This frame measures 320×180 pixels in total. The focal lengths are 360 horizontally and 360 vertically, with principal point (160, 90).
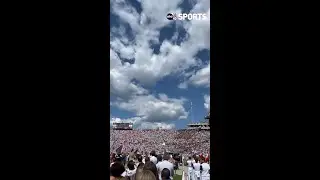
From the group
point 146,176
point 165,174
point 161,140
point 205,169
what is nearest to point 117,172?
point 146,176

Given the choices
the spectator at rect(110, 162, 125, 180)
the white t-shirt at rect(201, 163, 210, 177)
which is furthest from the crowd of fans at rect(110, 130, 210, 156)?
the spectator at rect(110, 162, 125, 180)

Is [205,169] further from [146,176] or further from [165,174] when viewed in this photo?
[146,176]

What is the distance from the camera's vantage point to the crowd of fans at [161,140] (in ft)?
86.1

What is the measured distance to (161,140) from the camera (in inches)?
1118

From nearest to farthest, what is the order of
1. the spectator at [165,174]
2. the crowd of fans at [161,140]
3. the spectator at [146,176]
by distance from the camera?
1. the spectator at [146,176]
2. the spectator at [165,174]
3. the crowd of fans at [161,140]

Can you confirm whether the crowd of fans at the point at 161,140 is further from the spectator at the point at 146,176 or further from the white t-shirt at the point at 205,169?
the spectator at the point at 146,176


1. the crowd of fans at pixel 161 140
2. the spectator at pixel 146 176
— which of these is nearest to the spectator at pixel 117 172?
the spectator at pixel 146 176

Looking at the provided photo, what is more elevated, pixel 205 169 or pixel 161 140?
pixel 205 169

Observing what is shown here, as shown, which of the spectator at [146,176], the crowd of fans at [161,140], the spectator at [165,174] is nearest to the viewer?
the spectator at [146,176]
